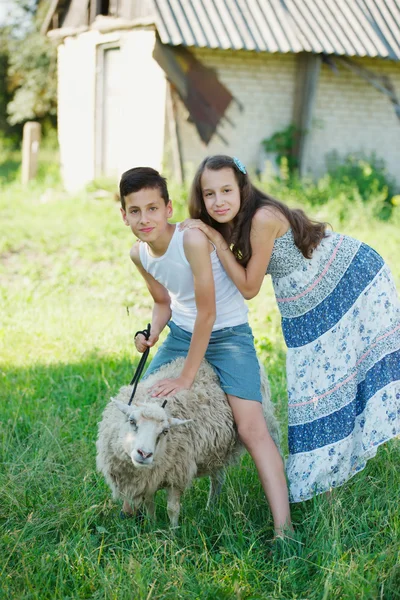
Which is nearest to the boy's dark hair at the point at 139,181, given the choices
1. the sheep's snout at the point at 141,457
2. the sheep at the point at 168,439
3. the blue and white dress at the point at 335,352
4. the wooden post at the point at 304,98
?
the blue and white dress at the point at 335,352

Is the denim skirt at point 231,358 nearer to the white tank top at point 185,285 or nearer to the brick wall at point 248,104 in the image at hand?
the white tank top at point 185,285

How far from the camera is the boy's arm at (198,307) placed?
296 centimetres

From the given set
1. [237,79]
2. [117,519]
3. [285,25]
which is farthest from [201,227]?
[285,25]

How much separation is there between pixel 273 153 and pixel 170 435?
9435 millimetres

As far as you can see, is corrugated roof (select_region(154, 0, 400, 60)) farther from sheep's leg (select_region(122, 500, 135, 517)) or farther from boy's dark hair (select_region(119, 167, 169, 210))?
sheep's leg (select_region(122, 500, 135, 517))

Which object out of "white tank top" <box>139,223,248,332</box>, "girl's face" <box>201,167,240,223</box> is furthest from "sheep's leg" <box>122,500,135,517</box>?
"girl's face" <box>201,167,240,223</box>

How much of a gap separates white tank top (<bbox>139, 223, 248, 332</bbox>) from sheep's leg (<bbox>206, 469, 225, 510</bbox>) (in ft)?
2.28

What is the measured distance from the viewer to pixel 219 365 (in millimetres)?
3211

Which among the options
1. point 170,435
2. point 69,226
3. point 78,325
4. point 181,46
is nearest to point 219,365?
point 170,435

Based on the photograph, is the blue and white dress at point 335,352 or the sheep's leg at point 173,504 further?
the blue and white dress at point 335,352

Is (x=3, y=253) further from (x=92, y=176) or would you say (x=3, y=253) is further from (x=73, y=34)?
(x=73, y=34)

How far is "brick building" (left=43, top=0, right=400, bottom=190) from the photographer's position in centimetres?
1062

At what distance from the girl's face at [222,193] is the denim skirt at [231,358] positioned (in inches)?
22.3

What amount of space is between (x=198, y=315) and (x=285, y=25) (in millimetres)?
9276
